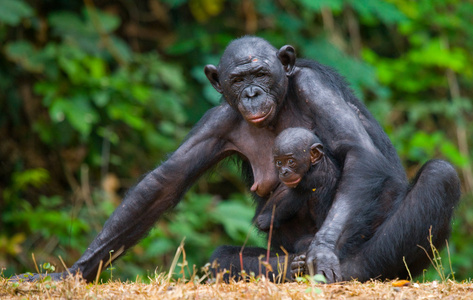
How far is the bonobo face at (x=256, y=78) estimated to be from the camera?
18.5 ft

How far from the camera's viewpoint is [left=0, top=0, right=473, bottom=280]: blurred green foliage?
9.79m

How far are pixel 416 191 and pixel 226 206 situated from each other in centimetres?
510

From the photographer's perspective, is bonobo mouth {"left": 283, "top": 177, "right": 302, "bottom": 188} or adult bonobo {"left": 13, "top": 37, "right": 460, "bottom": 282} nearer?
adult bonobo {"left": 13, "top": 37, "right": 460, "bottom": 282}

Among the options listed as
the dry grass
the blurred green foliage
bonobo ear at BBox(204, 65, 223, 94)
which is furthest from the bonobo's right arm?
the blurred green foliage

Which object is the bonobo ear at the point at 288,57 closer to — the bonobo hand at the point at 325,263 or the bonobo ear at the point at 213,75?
the bonobo ear at the point at 213,75

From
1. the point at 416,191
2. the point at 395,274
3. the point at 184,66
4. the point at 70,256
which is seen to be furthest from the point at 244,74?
the point at 184,66

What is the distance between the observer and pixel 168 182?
6164 millimetres

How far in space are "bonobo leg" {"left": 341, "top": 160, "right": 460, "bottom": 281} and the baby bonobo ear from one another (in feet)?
2.53

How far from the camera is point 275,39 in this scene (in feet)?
34.7

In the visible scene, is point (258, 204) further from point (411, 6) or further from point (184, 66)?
point (411, 6)

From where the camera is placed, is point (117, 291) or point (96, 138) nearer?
point (117, 291)

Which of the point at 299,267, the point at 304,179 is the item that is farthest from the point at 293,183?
the point at 299,267

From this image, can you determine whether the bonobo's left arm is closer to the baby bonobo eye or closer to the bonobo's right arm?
the baby bonobo eye

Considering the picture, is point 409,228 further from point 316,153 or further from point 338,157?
point 316,153
